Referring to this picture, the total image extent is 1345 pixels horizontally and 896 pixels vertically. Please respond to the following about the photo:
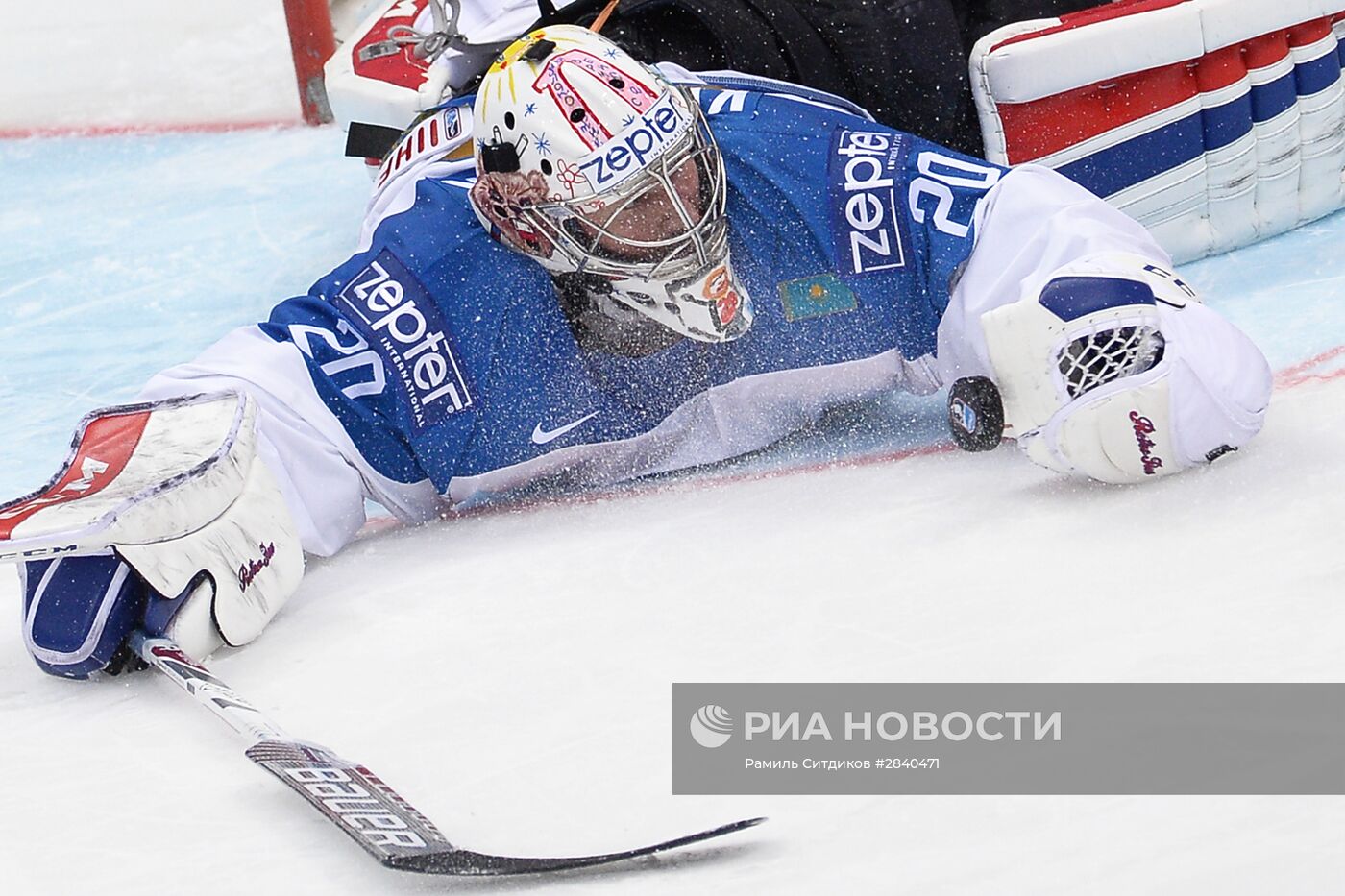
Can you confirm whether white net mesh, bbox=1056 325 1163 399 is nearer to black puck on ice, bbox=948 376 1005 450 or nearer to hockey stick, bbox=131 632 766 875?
black puck on ice, bbox=948 376 1005 450

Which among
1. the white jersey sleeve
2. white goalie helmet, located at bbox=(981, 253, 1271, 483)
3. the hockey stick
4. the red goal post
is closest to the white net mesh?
white goalie helmet, located at bbox=(981, 253, 1271, 483)

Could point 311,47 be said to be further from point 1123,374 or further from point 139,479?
point 1123,374

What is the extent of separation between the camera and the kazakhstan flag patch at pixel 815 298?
2.31 meters

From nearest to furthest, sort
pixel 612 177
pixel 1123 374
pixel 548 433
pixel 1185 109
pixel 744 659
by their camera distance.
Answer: pixel 744 659 → pixel 1123 374 → pixel 612 177 → pixel 548 433 → pixel 1185 109

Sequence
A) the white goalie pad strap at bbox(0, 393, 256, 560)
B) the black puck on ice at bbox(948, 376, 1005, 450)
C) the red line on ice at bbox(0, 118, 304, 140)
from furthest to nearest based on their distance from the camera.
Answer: the red line on ice at bbox(0, 118, 304, 140), the black puck on ice at bbox(948, 376, 1005, 450), the white goalie pad strap at bbox(0, 393, 256, 560)

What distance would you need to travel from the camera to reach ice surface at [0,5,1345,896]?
1338mm

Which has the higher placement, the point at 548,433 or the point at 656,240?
the point at 656,240

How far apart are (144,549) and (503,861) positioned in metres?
0.67

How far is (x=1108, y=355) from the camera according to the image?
6.45ft

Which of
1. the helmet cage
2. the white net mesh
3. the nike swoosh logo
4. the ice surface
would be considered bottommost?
the ice surface

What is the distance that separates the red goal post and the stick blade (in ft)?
11.9

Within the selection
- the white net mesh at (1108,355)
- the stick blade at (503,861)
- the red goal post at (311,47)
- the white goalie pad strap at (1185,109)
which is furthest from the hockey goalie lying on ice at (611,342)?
the red goal post at (311,47)

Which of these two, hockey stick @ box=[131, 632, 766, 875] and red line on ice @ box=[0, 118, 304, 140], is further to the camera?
red line on ice @ box=[0, 118, 304, 140]

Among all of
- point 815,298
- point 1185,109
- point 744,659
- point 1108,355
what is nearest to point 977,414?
point 1108,355
